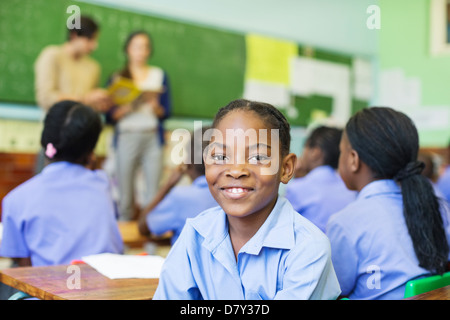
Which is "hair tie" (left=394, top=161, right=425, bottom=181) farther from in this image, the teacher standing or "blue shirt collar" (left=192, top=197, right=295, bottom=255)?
the teacher standing

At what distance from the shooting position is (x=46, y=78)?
14.2 ft

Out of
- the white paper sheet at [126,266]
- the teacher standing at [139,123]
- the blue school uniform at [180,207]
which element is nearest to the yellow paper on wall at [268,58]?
the teacher standing at [139,123]

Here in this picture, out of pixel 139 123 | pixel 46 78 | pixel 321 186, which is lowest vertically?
pixel 321 186

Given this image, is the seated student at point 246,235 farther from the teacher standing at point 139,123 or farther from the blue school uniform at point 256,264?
the teacher standing at point 139,123

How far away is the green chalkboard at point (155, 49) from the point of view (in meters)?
4.36

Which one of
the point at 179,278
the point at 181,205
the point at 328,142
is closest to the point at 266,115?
the point at 179,278

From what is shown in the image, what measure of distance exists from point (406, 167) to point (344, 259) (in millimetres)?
377

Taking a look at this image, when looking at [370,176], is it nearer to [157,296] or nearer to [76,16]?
[157,296]

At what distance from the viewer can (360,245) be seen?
148 centimetres

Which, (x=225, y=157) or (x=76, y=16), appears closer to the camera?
(x=225, y=157)

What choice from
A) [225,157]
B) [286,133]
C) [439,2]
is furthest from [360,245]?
[439,2]

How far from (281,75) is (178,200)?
13.4ft

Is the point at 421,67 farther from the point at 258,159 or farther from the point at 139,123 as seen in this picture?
the point at 258,159

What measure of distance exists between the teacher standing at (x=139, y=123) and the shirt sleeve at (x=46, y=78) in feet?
1.84
